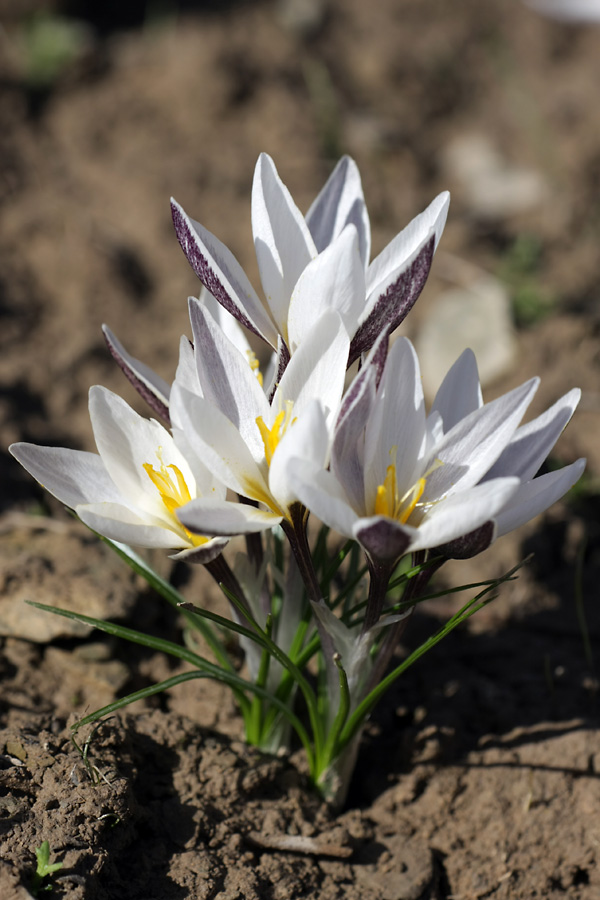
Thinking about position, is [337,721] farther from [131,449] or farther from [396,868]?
[131,449]

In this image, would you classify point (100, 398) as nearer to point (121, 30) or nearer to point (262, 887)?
point (262, 887)

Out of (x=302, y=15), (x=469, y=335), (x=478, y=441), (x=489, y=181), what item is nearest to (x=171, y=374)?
(x=469, y=335)

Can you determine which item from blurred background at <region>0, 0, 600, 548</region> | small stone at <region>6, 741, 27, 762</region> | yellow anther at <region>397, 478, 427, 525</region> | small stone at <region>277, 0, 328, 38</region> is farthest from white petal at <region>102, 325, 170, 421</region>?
small stone at <region>277, 0, 328, 38</region>

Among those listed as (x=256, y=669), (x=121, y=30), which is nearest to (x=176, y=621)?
(x=256, y=669)

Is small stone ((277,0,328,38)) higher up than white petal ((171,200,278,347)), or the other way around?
small stone ((277,0,328,38))

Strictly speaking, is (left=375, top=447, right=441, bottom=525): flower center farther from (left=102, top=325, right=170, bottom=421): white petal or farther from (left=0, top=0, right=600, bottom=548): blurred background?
(left=0, top=0, right=600, bottom=548): blurred background

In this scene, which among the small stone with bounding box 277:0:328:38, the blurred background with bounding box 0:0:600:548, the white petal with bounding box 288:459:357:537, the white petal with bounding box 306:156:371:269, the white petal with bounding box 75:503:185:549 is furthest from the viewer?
the small stone with bounding box 277:0:328:38
